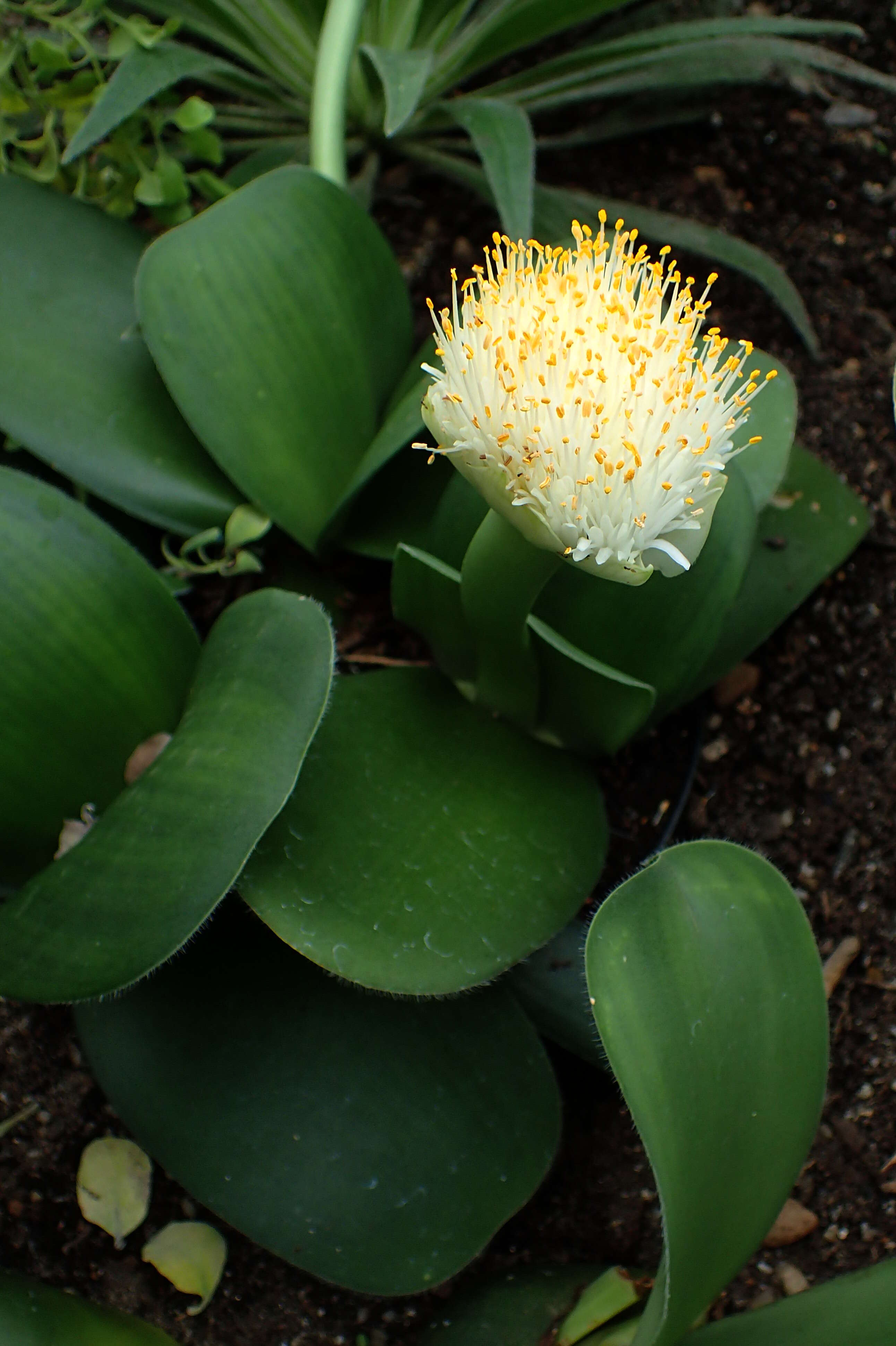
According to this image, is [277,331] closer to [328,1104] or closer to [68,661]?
[68,661]

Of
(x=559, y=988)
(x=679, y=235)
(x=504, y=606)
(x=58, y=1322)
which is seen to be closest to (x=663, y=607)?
(x=504, y=606)

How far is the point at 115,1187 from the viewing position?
0.89 meters

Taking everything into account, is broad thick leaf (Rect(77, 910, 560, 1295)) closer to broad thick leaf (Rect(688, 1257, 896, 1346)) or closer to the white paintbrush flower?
broad thick leaf (Rect(688, 1257, 896, 1346))

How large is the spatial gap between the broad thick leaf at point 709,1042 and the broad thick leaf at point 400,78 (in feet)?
2.03

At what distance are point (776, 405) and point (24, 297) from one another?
0.62m

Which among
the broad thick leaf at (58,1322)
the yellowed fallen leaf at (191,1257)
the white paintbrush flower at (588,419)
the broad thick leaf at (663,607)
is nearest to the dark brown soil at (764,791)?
the yellowed fallen leaf at (191,1257)

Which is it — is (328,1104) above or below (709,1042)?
below

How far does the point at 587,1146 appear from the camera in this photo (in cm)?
91

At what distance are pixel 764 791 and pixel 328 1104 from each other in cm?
53

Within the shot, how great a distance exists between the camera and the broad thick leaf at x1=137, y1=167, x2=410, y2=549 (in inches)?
29.9

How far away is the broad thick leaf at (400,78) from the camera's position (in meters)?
0.79

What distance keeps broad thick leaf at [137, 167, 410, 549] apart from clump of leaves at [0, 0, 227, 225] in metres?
0.23

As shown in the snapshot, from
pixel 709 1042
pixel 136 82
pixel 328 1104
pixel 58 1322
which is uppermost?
pixel 136 82

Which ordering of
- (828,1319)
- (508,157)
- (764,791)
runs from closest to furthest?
(828,1319)
(508,157)
(764,791)
